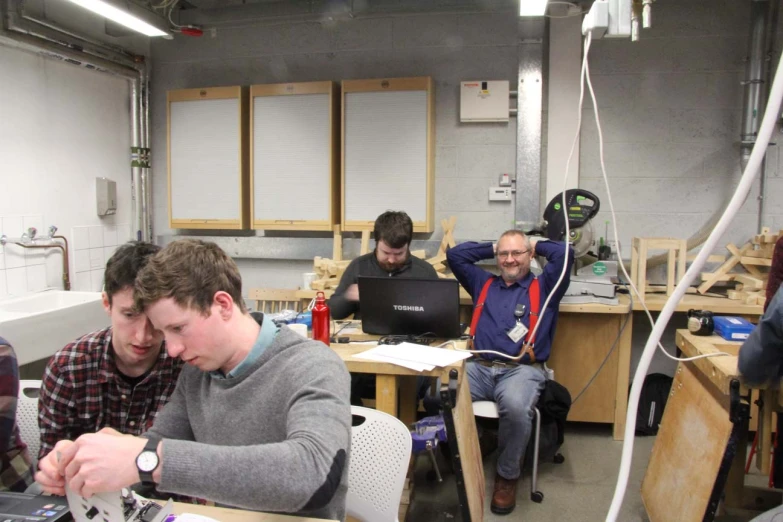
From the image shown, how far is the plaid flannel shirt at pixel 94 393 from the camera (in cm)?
144

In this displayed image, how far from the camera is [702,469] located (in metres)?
2.00

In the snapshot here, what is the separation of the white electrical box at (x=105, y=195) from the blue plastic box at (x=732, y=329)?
12.4 feet

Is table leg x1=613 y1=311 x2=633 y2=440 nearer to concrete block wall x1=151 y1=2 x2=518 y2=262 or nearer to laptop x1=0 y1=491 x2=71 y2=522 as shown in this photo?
concrete block wall x1=151 y1=2 x2=518 y2=262

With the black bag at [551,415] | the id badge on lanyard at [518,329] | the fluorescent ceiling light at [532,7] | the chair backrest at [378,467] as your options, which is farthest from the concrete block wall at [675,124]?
the chair backrest at [378,467]

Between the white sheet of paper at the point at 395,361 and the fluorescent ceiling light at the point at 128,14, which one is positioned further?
the fluorescent ceiling light at the point at 128,14

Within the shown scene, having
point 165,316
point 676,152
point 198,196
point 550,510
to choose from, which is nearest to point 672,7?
point 676,152

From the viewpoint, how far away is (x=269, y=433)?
1212 mm

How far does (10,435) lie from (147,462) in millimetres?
700

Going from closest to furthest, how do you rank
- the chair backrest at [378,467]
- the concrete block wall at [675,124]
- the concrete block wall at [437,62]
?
the chair backrest at [378,467] → the concrete block wall at [675,124] → the concrete block wall at [437,62]

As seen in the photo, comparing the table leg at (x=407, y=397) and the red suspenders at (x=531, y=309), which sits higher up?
the red suspenders at (x=531, y=309)

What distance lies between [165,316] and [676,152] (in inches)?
142

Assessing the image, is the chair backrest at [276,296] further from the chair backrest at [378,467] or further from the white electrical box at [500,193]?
the chair backrest at [378,467]

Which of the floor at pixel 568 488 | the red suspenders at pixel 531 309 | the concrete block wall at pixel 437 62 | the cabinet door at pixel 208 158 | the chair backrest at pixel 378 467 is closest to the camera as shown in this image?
the chair backrest at pixel 378 467

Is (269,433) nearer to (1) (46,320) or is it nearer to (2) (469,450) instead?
(2) (469,450)
